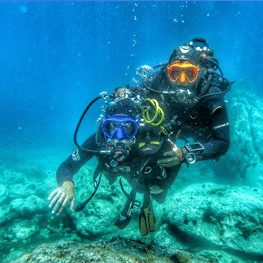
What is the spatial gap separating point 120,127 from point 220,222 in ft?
10.7

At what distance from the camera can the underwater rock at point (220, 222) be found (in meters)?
3.77

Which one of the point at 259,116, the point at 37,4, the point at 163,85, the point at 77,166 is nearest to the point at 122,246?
the point at 77,166

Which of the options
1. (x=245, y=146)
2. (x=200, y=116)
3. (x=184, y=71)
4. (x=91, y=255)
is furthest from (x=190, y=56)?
(x=245, y=146)

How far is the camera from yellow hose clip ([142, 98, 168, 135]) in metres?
3.34

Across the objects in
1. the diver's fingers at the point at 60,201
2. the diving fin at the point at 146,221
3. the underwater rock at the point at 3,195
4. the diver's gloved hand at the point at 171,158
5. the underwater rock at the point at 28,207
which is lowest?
the diving fin at the point at 146,221

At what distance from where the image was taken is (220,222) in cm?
414

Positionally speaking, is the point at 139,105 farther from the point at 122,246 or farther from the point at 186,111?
the point at 122,246

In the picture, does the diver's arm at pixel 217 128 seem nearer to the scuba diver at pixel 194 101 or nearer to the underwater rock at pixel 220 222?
the scuba diver at pixel 194 101

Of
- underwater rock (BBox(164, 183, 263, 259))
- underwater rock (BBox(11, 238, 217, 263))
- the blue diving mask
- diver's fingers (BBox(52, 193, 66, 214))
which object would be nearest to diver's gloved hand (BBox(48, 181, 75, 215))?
diver's fingers (BBox(52, 193, 66, 214))

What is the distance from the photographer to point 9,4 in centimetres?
4191

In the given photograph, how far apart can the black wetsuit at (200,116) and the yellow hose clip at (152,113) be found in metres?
0.39

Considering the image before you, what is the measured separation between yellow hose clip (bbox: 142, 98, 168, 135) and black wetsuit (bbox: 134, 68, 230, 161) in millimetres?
387

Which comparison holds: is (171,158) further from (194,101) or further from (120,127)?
(194,101)

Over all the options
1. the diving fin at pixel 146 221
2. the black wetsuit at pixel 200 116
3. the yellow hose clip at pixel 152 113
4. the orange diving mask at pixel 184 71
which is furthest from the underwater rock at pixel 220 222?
the orange diving mask at pixel 184 71
